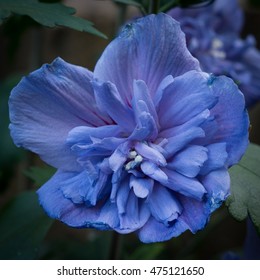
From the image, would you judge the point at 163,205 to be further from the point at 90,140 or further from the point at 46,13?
the point at 46,13

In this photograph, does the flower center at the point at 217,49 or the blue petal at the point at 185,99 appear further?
the flower center at the point at 217,49

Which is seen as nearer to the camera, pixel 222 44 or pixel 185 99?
pixel 185 99

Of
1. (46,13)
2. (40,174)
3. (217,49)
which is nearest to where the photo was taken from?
(46,13)

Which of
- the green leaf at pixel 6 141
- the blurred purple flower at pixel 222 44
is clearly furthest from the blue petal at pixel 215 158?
the green leaf at pixel 6 141

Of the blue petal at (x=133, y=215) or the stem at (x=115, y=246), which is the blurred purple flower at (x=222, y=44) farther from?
the blue petal at (x=133, y=215)

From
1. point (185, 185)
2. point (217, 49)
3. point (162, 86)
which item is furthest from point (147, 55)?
point (217, 49)
